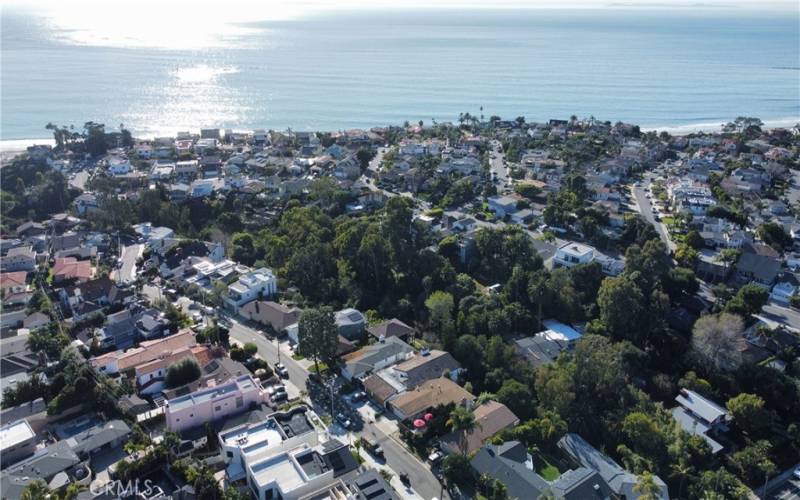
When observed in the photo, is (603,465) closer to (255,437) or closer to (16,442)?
(255,437)

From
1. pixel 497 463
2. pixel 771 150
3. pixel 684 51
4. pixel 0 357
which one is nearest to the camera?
pixel 497 463

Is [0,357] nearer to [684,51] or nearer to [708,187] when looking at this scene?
[708,187]

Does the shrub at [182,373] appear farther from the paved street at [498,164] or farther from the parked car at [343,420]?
the paved street at [498,164]

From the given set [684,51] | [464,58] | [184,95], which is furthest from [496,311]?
[684,51]

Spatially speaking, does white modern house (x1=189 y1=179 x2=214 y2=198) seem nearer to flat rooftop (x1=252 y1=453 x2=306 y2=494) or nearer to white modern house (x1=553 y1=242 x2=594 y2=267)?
white modern house (x1=553 y1=242 x2=594 y2=267)

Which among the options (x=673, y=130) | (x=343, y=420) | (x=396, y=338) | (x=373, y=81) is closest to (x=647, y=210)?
(x=396, y=338)

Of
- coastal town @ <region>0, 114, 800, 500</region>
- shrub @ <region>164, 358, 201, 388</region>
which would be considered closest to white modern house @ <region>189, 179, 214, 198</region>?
coastal town @ <region>0, 114, 800, 500</region>
